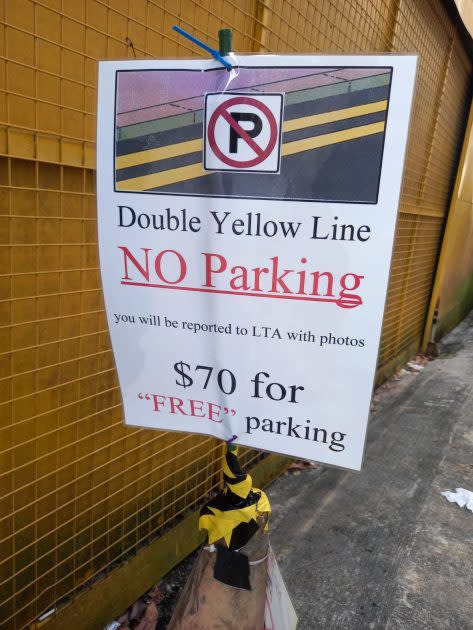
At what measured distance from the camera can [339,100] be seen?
4.37ft

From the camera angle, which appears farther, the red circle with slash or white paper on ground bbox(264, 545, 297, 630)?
white paper on ground bbox(264, 545, 297, 630)

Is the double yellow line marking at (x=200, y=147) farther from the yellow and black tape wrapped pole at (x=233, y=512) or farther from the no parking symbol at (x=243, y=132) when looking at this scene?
the yellow and black tape wrapped pole at (x=233, y=512)

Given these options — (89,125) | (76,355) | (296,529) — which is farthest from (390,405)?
(89,125)

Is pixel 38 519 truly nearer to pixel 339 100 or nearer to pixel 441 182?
pixel 339 100

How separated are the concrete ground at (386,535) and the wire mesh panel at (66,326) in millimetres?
811

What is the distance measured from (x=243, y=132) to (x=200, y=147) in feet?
0.45

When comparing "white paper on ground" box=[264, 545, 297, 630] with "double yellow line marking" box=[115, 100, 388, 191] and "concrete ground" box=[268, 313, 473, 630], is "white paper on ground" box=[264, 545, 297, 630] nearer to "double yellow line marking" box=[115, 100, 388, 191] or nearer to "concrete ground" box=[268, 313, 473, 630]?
"concrete ground" box=[268, 313, 473, 630]

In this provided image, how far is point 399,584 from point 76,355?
2215mm

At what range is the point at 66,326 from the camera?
2.02m

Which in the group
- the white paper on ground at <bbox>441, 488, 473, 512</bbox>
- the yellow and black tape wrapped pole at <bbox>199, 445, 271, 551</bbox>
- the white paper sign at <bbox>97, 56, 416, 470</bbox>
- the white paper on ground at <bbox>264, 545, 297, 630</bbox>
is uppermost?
the white paper sign at <bbox>97, 56, 416, 470</bbox>

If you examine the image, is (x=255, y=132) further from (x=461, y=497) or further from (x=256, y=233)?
(x=461, y=497)

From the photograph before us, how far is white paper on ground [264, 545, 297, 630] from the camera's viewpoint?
185 cm

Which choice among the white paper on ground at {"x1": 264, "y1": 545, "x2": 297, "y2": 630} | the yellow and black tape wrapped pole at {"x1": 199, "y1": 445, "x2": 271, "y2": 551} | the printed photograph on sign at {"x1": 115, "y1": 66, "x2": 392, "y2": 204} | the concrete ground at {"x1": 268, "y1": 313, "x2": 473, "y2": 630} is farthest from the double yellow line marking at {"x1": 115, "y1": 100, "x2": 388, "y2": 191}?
the concrete ground at {"x1": 268, "y1": 313, "x2": 473, "y2": 630}

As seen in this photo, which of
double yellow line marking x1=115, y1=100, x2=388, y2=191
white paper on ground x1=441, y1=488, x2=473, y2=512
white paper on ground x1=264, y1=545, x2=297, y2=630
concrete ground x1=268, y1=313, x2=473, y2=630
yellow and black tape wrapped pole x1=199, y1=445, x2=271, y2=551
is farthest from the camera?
white paper on ground x1=441, y1=488, x2=473, y2=512
